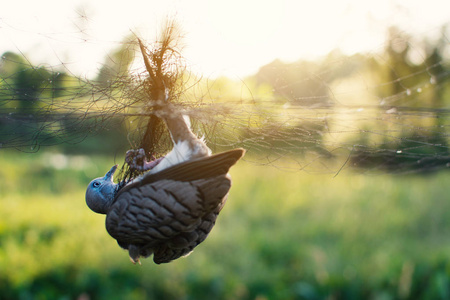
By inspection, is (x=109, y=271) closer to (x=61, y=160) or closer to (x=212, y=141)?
(x=212, y=141)

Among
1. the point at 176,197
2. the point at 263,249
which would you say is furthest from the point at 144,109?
the point at 263,249

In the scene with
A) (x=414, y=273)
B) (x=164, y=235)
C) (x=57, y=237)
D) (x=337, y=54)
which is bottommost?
(x=414, y=273)

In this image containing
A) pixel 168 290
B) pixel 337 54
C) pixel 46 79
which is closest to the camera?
pixel 46 79

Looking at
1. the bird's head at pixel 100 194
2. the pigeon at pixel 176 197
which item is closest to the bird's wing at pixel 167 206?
the pigeon at pixel 176 197

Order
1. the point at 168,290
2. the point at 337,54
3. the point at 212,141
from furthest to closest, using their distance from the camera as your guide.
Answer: the point at 168,290 → the point at 337,54 → the point at 212,141

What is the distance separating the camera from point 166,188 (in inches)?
31.2

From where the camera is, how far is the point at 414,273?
4.05 m

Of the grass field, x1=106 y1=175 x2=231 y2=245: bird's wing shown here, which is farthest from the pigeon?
the grass field

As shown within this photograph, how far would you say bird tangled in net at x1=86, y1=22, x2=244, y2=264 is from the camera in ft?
2.59

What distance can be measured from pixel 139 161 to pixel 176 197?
193 mm

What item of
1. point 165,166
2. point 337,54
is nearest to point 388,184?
point 337,54

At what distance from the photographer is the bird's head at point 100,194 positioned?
950 millimetres

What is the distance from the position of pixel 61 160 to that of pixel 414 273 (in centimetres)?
696

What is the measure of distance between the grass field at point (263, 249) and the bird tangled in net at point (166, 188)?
114 inches
